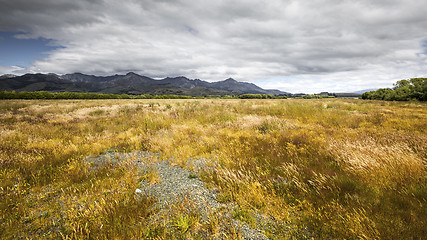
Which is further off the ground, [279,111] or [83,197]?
[279,111]

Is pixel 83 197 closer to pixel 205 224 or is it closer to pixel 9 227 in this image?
pixel 9 227

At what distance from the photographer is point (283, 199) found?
3602 mm

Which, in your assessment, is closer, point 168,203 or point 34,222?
point 34,222

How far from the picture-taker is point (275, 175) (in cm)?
474

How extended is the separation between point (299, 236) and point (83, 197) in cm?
495

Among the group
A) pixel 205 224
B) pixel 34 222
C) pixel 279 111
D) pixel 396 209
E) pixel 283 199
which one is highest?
pixel 279 111

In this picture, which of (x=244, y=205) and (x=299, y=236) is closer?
(x=299, y=236)

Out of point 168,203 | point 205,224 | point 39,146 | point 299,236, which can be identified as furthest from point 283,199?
point 39,146

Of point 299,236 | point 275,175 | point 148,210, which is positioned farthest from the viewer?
point 275,175

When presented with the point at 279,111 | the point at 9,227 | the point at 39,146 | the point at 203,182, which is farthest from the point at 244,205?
the point at 279,111

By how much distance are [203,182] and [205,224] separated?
5.59ft

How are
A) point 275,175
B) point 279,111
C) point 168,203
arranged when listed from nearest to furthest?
point 168,203 < point 275,175 < point 279,111

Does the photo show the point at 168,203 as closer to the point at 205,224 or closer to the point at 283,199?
the point at 205,224

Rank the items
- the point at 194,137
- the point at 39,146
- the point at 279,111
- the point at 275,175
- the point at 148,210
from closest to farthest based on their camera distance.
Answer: the point at 148,210 → the point at 275,175 → the point at 39,146 → the point at 194,137 → the point at 279,111
